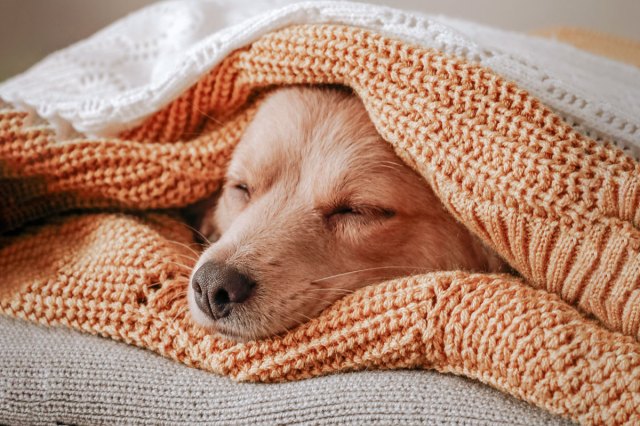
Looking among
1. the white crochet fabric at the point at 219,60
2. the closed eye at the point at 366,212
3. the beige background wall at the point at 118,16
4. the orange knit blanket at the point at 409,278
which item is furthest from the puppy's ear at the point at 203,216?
the beige background wall at the point at 118,16

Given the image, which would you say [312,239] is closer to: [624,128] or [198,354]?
[198,354]

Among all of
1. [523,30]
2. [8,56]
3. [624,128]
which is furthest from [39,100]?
[523,30]

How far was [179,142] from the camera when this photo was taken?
56.5 inches

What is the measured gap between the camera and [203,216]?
5.33 feet

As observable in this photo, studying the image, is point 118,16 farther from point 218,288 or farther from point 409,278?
point 409,278

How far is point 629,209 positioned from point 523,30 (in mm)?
2084

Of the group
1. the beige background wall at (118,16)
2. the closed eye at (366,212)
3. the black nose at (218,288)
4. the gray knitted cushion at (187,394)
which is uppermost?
the beige background wall at (118,16)

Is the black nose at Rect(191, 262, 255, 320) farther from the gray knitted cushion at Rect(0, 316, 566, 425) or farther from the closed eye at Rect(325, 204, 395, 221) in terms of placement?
the closed eye at Rect(325, 204, 395, 221)

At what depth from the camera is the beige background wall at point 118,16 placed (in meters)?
2.68

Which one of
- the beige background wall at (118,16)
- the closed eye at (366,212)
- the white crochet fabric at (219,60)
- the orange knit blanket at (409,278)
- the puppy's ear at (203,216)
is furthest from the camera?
the beige background wall at (118,16)

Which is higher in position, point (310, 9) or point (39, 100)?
point (310, 9)

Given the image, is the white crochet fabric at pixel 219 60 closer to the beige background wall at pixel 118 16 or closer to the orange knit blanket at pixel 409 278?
the orange knit blanket at pixel 409 278

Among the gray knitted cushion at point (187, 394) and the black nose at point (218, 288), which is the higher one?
the black nose at point (218, 288)

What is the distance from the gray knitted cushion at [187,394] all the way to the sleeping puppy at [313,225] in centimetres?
14
